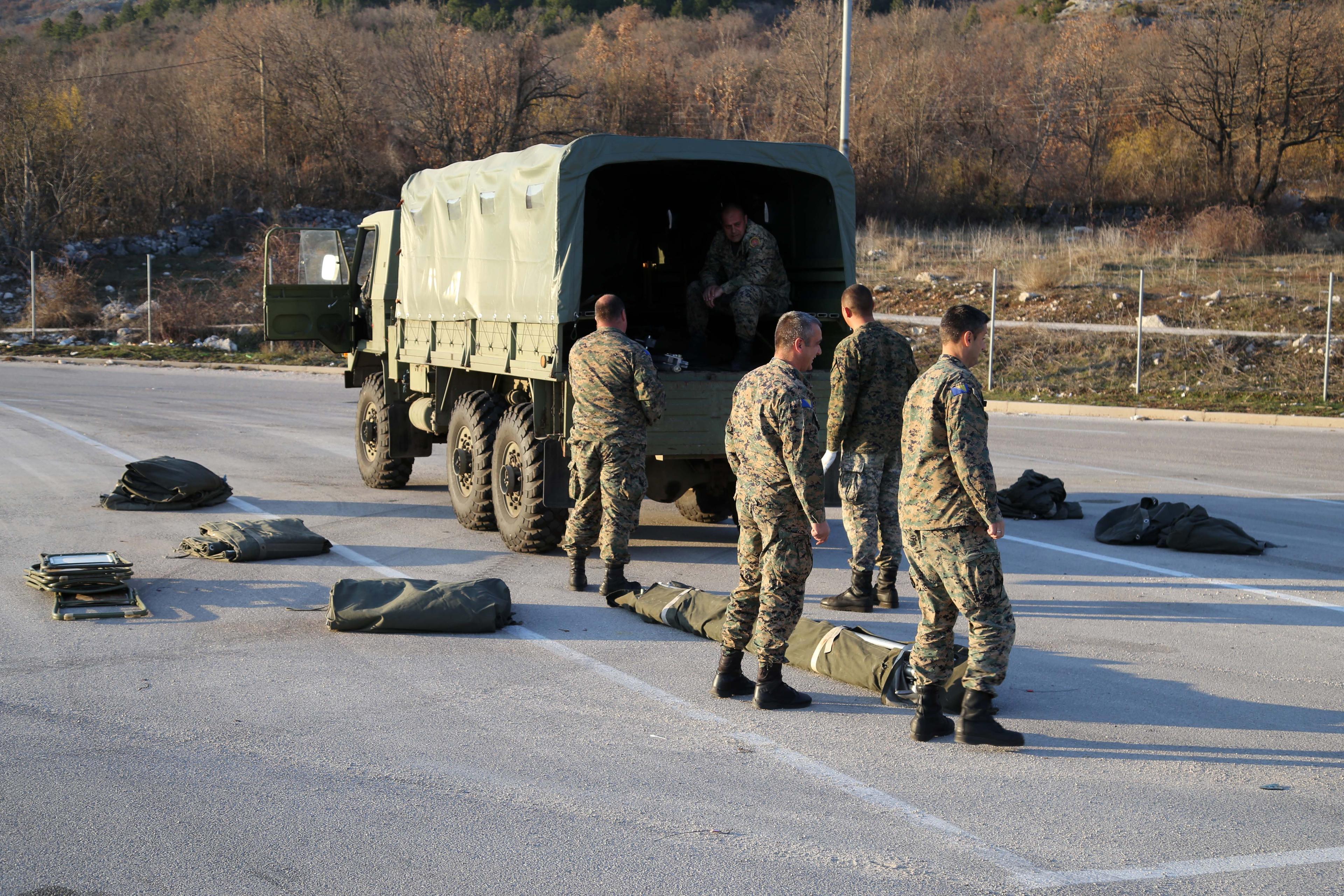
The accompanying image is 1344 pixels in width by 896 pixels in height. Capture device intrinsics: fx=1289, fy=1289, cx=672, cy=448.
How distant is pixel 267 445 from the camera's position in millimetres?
16500

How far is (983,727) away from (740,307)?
5137 millimetres

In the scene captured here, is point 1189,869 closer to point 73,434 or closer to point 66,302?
point 73,434

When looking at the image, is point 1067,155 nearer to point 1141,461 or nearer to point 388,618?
point 1141,461

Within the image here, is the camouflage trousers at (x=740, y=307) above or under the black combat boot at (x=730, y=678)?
above

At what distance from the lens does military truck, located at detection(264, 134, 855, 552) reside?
934 cm

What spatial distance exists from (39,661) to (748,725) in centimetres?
373

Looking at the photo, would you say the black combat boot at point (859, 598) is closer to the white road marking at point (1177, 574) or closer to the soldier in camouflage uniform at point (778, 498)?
the soldier in camouflage uniform at point (778, 498)

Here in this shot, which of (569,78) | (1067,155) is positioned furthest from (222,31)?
(1067,155)

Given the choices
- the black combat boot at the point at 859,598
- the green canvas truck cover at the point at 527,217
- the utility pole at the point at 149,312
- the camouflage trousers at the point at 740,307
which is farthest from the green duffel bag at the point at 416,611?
the utility pole at the point at 149,312

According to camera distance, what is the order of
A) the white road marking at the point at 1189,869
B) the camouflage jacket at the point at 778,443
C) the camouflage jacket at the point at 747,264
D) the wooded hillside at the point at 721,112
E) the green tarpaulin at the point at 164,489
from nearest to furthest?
the white road marking at the point at 1189,869 → the camouflage jacket at the point at 778,443 → the camouflage jacket at the point at 747,264 → the green tarpaulin at the point at 164,489 → the wooded hillside at the point at 721,112

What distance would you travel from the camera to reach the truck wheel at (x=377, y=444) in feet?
41.9

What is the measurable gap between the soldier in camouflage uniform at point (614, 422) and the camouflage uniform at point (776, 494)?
2026 millimetres

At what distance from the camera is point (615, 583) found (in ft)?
26.6

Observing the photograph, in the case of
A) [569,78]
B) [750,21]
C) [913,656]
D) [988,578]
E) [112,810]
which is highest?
[750,21]
